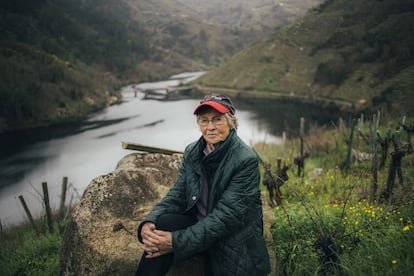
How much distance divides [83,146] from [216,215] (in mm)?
23898

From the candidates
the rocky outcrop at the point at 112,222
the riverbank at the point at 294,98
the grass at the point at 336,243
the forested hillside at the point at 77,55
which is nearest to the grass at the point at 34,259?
the grass at the point at 336,243

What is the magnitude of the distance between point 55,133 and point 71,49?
42.1 m

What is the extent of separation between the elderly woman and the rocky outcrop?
22.4 inches

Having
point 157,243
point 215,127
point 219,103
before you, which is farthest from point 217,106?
point 157,243

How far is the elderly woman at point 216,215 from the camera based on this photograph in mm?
2254

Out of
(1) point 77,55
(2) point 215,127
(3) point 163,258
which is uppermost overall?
(1) point 77,55

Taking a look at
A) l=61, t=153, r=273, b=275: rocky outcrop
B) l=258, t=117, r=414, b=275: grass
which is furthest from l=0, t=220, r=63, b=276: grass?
l=258, t=117, r=414, b=275: grass

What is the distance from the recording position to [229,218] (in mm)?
2230

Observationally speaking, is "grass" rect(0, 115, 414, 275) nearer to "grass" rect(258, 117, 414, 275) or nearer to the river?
"grass" rect(258, 117, 414, 275)

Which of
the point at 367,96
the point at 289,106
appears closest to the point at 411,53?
the point at 367,96

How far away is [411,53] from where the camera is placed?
35.4m

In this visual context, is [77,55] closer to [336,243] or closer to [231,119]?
[231,119]

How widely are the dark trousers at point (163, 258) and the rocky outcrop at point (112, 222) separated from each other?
50 centimetres

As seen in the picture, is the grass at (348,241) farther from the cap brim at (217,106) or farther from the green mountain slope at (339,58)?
the green mountain slope at (339,58)
